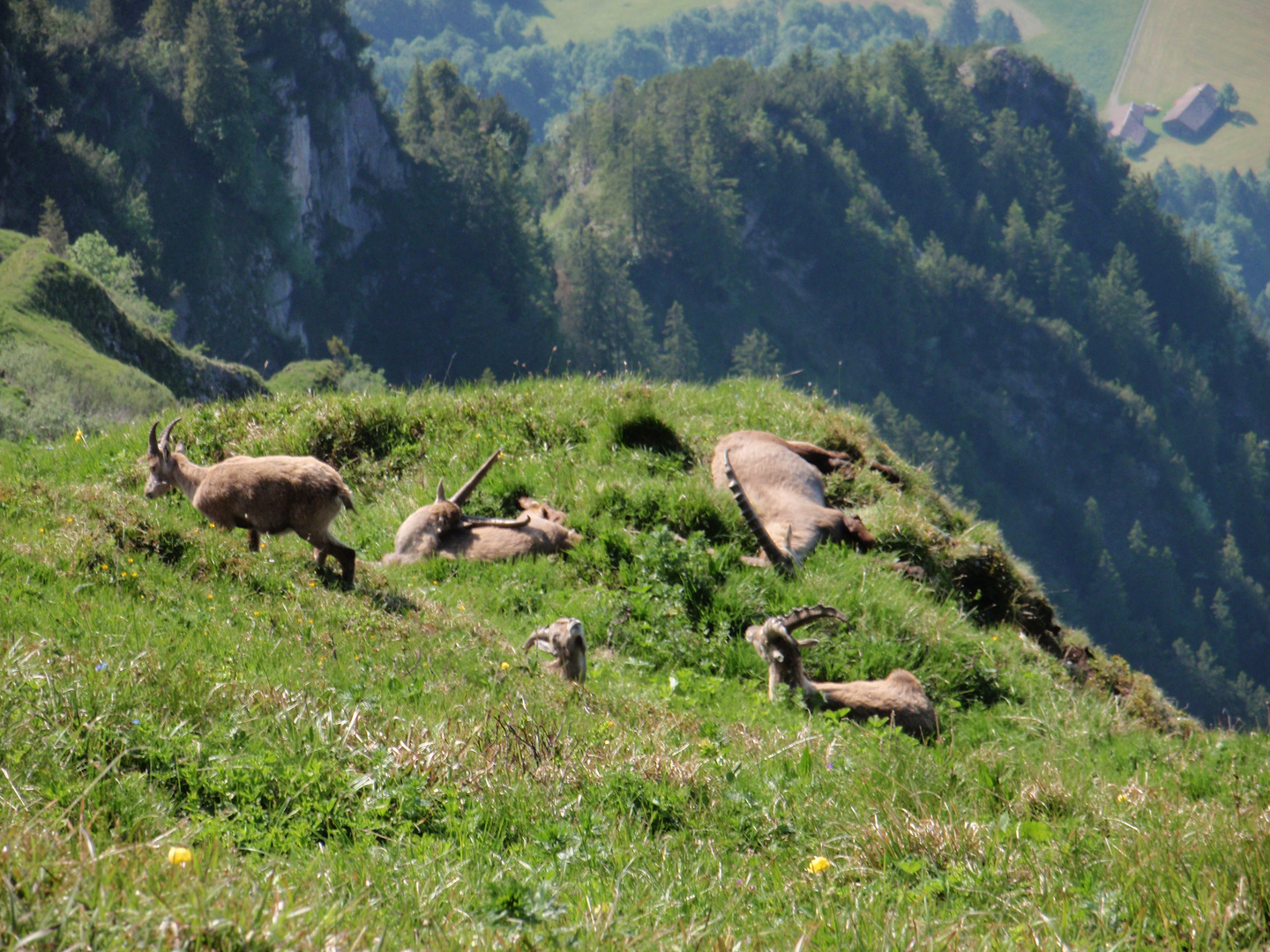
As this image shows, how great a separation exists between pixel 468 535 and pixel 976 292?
133114 millimetres

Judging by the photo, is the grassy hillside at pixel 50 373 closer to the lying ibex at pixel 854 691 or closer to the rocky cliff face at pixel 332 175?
the lying ibex at pixel 854 691

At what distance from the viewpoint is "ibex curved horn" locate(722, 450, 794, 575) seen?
8.22 m

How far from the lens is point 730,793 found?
4.18 metres

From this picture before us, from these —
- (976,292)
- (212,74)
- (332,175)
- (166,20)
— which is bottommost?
(976,292)

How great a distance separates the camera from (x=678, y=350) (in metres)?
105

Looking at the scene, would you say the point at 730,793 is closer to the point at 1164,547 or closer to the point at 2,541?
the point at 2,541

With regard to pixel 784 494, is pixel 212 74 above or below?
below

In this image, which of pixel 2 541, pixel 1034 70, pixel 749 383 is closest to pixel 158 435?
pixel 2 541

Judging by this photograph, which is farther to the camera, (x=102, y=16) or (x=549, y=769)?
(x=102, y=16)

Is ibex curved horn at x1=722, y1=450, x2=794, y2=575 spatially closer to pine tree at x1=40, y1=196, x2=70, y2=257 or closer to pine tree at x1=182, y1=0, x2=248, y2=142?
pine tree at x1=40, y1=196, x2=70, y2=257

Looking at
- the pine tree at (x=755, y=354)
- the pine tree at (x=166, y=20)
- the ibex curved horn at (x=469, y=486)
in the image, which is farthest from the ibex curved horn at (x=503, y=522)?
the pine tree at (x=755, y=354)

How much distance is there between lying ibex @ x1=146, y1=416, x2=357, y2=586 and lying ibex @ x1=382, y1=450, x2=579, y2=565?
163cm

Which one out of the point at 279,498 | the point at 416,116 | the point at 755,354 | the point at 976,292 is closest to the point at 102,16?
the point at 416,116

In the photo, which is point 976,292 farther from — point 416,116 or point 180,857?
point 180,857
